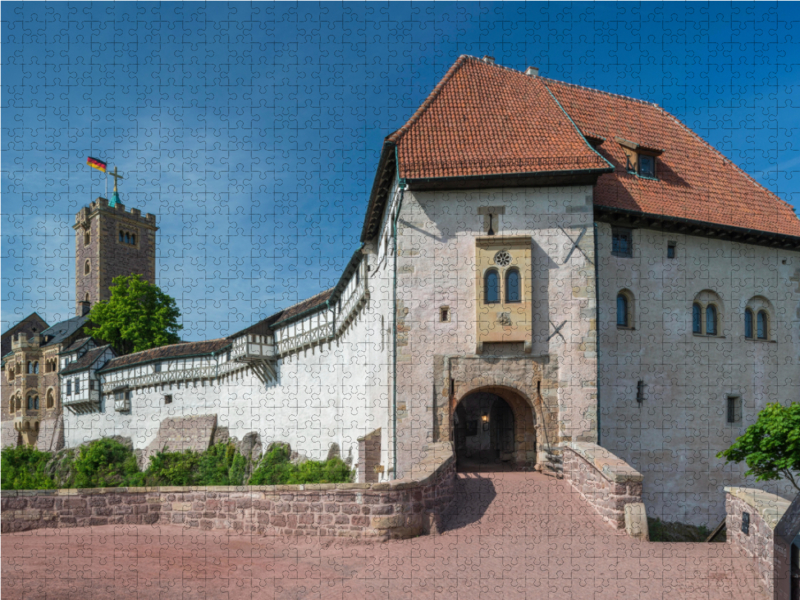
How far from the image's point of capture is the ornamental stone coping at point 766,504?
351 inches

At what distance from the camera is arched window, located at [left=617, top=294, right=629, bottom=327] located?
18.7 m

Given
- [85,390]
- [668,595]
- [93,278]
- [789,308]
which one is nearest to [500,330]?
[668,595]

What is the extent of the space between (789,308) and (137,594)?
20.3 metres

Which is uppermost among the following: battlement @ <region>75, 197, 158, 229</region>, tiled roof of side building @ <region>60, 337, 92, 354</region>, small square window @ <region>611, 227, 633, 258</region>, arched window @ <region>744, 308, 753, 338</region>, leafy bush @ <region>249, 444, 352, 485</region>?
battlement @ <region>75, 197, 158, 229</region>

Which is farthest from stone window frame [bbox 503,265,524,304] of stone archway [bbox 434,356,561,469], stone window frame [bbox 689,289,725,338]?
stone window frame [bbox 689,289,725,338]

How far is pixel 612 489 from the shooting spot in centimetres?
1128

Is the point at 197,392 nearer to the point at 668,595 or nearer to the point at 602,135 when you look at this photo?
the point at 602,135

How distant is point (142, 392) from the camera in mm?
42250

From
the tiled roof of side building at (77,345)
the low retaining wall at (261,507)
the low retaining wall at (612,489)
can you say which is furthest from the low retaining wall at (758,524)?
the tiled roof of side building at (77,345)

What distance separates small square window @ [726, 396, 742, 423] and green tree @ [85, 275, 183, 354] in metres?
38.3

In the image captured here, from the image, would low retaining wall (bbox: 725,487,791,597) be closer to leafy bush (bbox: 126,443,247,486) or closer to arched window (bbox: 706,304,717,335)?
arched window (bbox: 706,304,717,335)

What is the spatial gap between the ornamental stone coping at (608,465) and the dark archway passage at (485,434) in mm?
2955

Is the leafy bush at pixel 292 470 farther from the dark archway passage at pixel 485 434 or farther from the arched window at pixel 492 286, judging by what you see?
the arched window at pixel 492 286

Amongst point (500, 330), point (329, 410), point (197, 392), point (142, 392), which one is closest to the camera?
point (500, 330)
